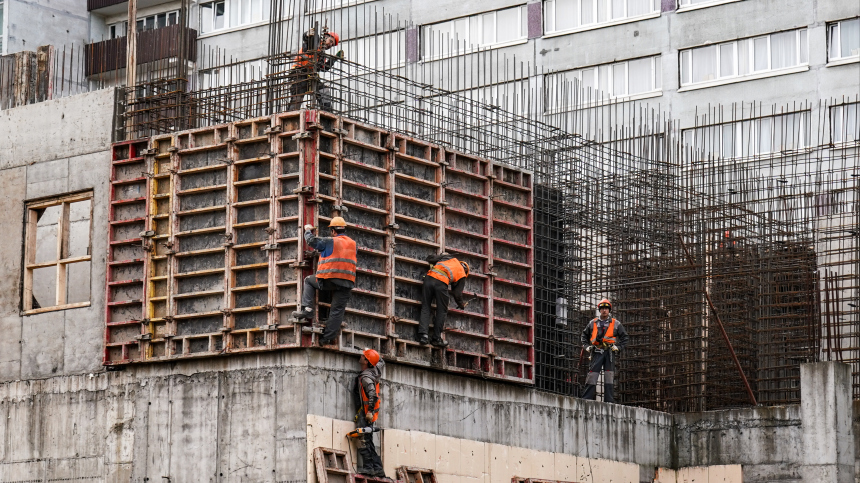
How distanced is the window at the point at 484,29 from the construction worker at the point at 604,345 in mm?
29443

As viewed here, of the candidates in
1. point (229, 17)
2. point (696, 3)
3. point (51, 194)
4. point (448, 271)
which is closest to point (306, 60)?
point (448, 271)

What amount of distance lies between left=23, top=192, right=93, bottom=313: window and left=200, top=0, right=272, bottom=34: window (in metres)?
38.1

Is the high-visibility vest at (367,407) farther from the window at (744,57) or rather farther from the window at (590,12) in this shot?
the window at (590,12)

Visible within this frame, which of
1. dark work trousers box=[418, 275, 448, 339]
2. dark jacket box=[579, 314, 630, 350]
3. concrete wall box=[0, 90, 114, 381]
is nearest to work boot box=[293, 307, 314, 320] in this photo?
dark work trousers box=[418, 275, 448, 339]

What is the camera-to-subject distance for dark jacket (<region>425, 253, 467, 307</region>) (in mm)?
26562

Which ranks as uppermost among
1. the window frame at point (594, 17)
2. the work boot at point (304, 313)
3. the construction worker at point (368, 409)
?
the window frame at point (594, 17)

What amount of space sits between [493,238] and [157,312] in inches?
272

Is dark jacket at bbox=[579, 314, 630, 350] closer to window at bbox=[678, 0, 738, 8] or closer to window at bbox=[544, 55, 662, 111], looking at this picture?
window at bbox=[544, 55, 662, 111]

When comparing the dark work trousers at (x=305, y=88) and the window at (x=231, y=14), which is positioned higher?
the window at (x=231, y=14)

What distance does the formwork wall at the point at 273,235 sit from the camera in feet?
80.3

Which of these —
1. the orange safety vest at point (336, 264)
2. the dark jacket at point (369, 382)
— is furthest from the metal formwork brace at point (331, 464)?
the orange safety vest at point (336, 264)

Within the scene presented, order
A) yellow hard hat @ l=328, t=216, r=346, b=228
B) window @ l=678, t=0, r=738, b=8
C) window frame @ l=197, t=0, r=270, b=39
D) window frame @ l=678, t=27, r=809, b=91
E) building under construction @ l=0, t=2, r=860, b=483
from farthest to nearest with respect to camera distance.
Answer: window frame @ l=197, t=0, r=270, b=39 → window @ l=678, t=0, r=738, b=8 → window frame @ l=678, t=27, r=809, b=91 → building under construction @ l=0, t=2, r=860, b=483 → yellow hard hat @ l=328, t=216, r=346, b=228

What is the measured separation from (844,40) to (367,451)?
34.1 meters

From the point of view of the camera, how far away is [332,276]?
23.8 m
